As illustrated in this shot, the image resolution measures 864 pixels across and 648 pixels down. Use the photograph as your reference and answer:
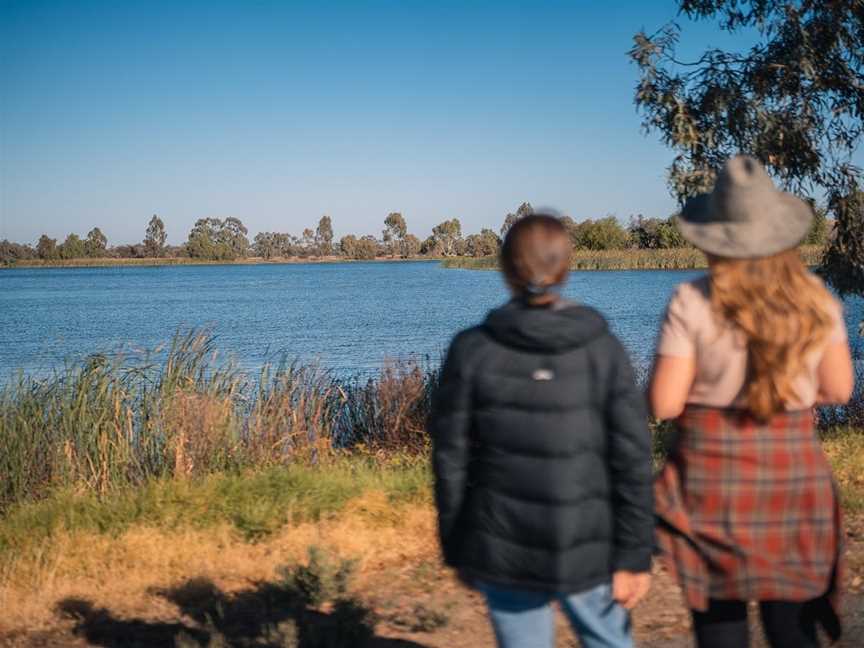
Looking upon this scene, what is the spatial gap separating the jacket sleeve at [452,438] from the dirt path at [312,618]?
1625 millimetres

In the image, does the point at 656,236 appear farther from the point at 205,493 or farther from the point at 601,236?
the point at 205,493

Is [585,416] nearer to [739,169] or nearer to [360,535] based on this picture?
[739,169]

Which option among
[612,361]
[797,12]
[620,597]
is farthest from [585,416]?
[797,12]

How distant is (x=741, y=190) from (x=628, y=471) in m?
0.83

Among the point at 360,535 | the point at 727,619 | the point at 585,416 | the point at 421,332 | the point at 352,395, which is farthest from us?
the point at 421,332

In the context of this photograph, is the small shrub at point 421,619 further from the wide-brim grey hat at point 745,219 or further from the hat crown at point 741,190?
the hat crown at point 741,190

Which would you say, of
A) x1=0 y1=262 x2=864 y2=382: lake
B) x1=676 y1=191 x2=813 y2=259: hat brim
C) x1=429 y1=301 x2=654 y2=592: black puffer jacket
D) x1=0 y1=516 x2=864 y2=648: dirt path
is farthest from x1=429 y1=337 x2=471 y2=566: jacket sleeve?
x1=0 y1=262 x2=864 y2=382: lake

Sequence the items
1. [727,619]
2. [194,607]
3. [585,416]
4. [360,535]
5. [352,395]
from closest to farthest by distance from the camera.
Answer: [585,416] → [727,619] → [194,607] → [360,535] → [352,395]

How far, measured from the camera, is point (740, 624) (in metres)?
2.48

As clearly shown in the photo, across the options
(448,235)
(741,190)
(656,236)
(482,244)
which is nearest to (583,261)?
(656,236)

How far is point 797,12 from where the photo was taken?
26.3ft

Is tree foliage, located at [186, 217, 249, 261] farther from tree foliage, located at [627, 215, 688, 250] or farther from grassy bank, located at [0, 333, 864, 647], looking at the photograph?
grassy bank, located at [0, 333, 864, 647]

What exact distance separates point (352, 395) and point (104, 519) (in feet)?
16.3

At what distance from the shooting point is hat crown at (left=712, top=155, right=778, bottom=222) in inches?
95.4
